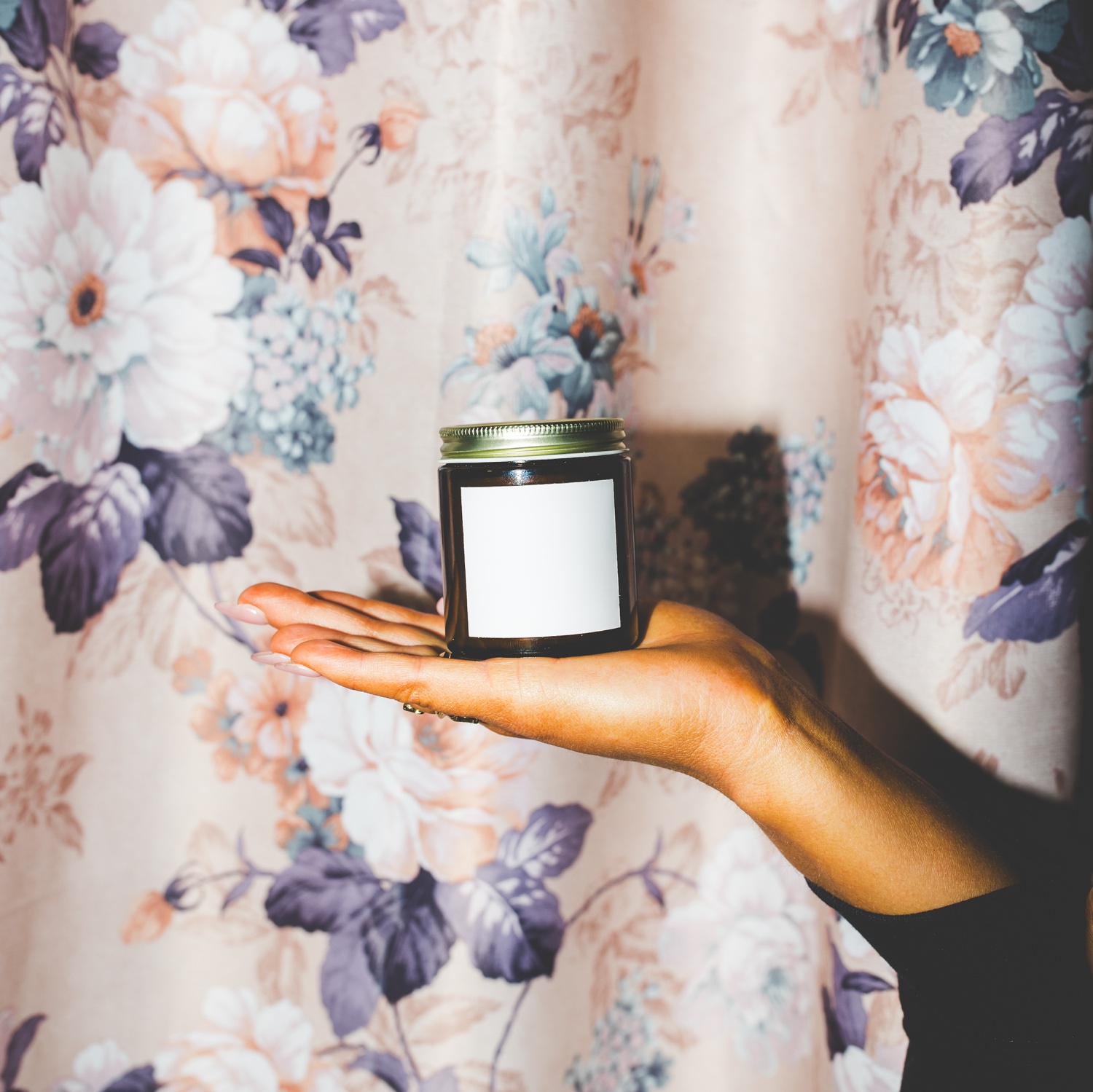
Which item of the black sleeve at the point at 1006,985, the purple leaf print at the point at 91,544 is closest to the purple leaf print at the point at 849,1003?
the black sleeve at the point at 1006,985

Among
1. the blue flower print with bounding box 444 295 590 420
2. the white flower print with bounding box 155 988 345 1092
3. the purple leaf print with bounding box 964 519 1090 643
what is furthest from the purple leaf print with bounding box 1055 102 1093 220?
the white flower print with bounding box 155 988 345 1092

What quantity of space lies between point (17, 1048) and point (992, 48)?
872 millimetres

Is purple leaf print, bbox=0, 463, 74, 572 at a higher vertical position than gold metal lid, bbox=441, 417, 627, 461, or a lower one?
lower

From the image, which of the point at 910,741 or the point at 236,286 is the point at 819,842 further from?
the point at 236,286

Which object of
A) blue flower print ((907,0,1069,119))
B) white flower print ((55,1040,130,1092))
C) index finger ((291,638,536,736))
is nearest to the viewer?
index finger ((291,638,536,736))

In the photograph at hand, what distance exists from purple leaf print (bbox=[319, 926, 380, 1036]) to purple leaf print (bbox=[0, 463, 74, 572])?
1.09 ft

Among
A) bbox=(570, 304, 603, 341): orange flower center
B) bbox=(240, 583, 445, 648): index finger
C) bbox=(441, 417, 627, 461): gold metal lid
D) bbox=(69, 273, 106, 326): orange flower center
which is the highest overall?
bbox=(69, 273, 106, 326): orange flower center

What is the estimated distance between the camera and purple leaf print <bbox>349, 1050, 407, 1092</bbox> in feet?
2.18

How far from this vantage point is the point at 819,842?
47cm

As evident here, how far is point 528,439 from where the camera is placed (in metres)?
0.44

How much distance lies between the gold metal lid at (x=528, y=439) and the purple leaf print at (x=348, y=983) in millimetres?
388

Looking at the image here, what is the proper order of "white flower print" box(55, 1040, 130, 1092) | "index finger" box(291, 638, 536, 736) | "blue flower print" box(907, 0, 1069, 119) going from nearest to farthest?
"index finger" box(291, 638, 536, 736), "blue flower print" box(907, 0, 1069, 119), "white flower print" box(55, 1040, 130, 1092)

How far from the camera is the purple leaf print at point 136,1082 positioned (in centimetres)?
64

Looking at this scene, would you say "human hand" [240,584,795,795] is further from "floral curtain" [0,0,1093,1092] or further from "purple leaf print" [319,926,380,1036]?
"purple leaf print" [319,926,380,1036]
